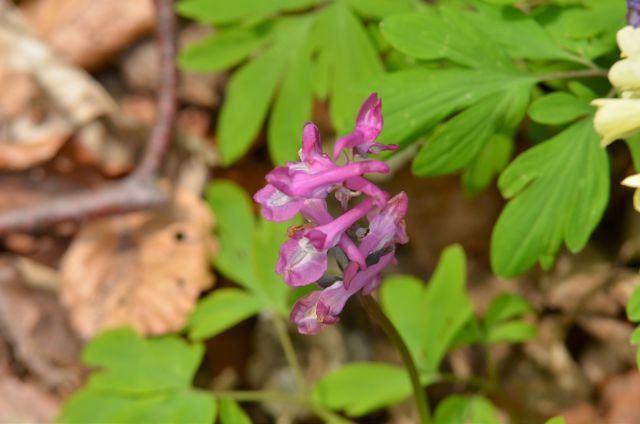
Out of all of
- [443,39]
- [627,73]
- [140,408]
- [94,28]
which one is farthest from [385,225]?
[94,28]

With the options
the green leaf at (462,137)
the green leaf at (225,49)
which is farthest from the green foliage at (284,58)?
the green leaf at (462,137)

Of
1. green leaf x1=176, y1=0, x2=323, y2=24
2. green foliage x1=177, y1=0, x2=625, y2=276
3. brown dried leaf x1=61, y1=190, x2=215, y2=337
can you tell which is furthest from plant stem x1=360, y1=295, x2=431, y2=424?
brown dried leaf x1=61, y1=190, x2=215, y2=337

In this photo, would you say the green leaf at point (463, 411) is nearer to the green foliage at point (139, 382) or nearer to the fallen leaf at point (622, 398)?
the green foliage at point (139, 382)

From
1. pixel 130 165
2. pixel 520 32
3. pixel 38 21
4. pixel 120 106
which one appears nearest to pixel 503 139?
pixel 520 32

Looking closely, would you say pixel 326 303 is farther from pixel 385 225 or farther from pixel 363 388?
pixel 363 388

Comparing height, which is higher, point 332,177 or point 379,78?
point 332,177

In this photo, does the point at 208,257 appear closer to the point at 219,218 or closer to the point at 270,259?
the point at 219,218
